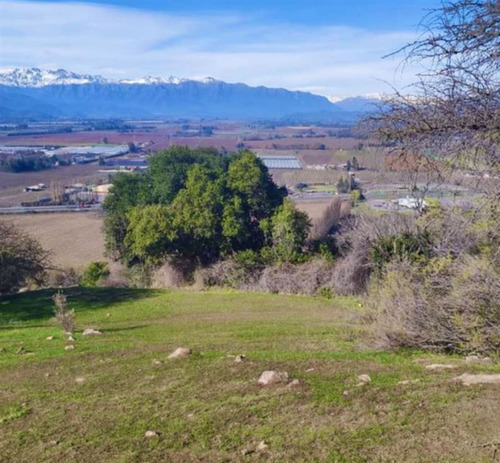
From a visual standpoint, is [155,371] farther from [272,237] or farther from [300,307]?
[272,237]

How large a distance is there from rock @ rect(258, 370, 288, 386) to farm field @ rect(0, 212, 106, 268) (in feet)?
99.4

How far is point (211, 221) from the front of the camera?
1136 inches

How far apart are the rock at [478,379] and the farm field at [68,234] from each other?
32.0 m

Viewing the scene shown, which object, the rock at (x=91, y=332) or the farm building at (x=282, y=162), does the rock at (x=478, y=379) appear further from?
the farm building at (x=282, y=162)

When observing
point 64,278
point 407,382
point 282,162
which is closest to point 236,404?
point 407,382

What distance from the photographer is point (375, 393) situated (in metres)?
7.32

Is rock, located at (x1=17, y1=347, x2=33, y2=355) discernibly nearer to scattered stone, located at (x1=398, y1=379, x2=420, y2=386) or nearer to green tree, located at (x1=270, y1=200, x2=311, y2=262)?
scattered stone, located at (x1=398, y1=379, x2=420, y2=386)

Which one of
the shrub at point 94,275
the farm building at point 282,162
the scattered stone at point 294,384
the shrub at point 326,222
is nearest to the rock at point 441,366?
the scattered stone at point 294,384

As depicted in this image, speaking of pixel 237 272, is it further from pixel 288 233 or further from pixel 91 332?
pixel 91 332

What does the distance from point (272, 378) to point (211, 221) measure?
21.1 meters

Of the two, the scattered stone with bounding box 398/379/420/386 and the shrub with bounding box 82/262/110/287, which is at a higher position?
the scattered stone with bounding box 398/379/420/386

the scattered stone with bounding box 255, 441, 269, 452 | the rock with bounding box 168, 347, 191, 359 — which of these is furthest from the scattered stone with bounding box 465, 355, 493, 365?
the rock with bounding box 168, 347, 191, 359

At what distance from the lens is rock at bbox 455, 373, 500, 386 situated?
730 cm

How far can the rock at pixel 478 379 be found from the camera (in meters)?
7.30
